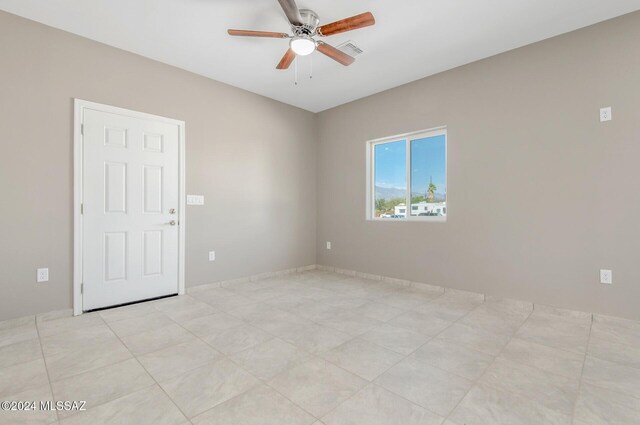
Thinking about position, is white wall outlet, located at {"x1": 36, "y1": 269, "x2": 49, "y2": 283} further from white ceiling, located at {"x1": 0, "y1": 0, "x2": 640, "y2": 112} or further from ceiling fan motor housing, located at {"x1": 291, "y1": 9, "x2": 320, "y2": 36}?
ceiling fan motor housing, located at {"x1": 291, "y1": 9, "x2": 320, "y2": 36}

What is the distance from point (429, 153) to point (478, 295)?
75.5 inches

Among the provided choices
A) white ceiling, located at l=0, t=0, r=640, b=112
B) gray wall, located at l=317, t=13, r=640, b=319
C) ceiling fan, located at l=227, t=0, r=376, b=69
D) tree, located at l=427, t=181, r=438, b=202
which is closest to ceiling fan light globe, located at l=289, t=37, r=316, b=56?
ceiling fan, located at l=227, t=0, r=376, b=69

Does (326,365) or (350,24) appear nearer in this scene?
(326,365)

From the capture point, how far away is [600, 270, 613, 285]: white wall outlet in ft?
8.82

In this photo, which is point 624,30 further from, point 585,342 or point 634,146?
point 585,342

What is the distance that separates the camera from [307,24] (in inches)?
98.7

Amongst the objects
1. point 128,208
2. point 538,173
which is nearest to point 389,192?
point 538,173

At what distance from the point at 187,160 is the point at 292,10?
2.30 meters

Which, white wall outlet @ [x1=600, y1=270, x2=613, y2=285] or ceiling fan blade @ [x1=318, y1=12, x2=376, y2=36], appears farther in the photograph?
white wall outlet @ [x1=600, y1=270, x2=613, y2=285]

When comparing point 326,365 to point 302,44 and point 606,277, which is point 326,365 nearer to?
point 302,44

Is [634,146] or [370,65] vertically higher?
[370,65]

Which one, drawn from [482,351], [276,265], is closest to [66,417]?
[482,351]

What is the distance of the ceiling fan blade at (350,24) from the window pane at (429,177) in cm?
209

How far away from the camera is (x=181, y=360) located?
2.05m
